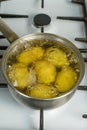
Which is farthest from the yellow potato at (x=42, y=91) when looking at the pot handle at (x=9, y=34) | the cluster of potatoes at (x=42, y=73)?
the pot handle at (x=9, y=34)

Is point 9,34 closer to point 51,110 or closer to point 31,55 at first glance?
point 31,55

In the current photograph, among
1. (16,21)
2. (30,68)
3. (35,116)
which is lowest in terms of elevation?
(35,116)

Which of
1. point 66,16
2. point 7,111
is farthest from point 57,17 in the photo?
point 7,111

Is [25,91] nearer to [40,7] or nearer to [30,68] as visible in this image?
[30,68]

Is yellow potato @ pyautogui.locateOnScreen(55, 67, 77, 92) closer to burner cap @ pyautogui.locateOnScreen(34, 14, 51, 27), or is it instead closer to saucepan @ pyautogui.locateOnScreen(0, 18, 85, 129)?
saucepan @ pyautogui.locateOnScreen(0, 18, 85, 129)

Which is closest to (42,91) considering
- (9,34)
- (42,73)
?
(42,73)

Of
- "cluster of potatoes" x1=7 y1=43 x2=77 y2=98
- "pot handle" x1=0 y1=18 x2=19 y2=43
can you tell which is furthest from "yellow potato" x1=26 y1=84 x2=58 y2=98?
"pot handle" x1=0 y1=18 x2=19 y2=43
